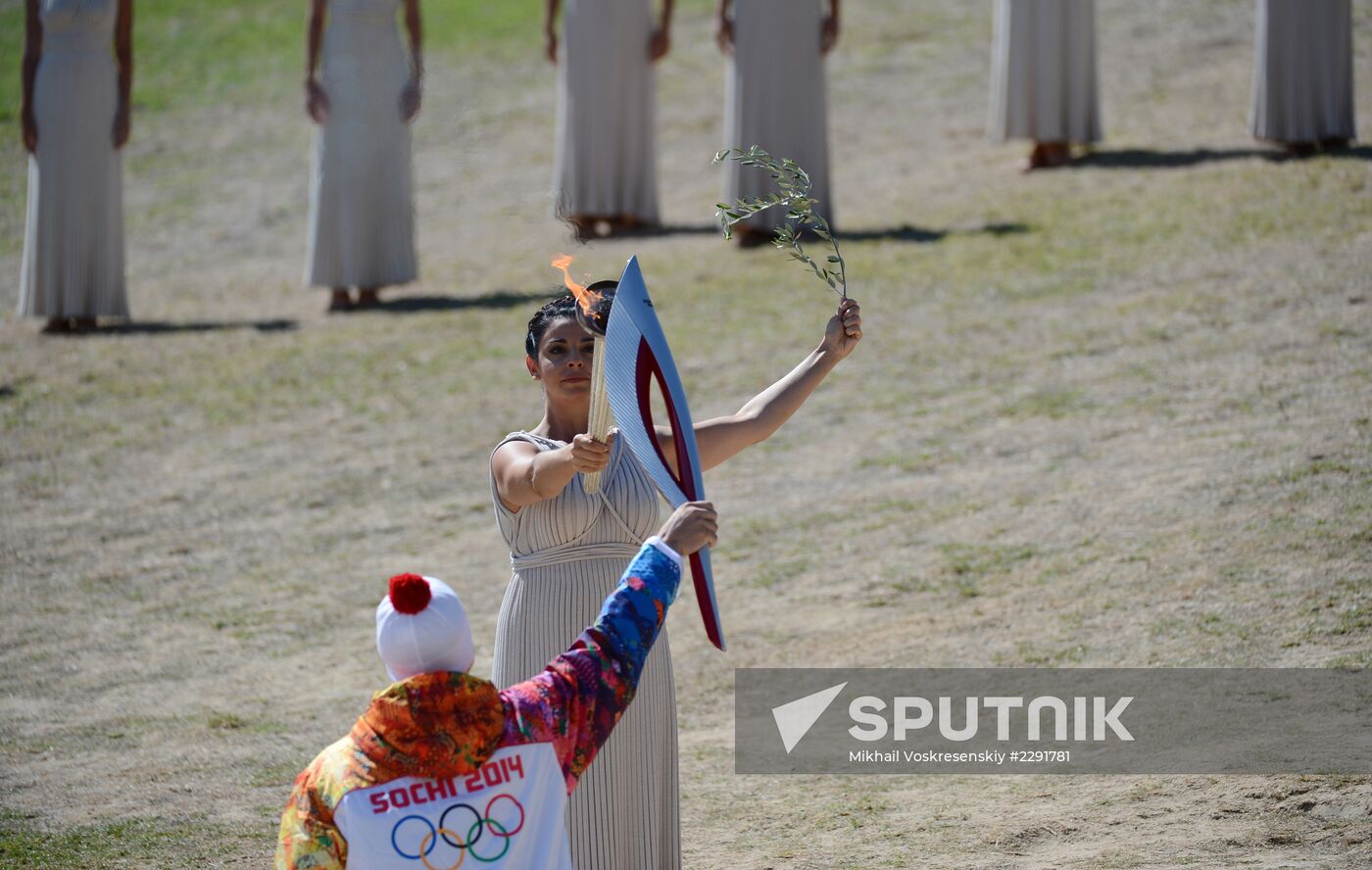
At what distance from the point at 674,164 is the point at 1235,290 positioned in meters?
8.22

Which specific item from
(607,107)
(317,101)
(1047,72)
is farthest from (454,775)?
(1047,72)

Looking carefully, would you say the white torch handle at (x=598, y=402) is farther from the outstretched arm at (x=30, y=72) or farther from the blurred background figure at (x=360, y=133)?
the outstretched arm at (x=30, y=72)

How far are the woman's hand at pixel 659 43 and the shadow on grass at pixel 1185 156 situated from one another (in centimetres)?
375

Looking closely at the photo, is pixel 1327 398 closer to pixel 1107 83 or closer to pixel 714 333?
pixel 714 333

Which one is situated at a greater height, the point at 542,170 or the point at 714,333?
the point at 542,170

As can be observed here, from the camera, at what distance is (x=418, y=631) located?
2.85 metres

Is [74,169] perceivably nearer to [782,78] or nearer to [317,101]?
[317,101]

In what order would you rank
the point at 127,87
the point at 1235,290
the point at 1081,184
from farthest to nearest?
1. the point at 1081,184
2. the point at 127,87
3. the point at 1235,290

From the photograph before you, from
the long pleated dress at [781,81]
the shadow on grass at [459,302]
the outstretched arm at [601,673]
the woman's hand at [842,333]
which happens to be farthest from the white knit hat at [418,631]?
the long pleated dress at [781,81]

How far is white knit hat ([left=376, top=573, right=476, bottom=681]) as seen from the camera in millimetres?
2846

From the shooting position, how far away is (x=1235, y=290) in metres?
10.4

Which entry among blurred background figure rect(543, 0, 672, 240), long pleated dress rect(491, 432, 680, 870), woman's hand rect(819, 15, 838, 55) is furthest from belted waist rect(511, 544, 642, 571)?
blurred background figure rect(543, 0, 672, 240)

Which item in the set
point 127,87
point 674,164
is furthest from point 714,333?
point 674,164

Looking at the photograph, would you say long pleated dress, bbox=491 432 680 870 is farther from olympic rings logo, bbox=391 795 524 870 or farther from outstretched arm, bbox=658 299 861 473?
olympic rings logo, bbox=391 795 524 870
